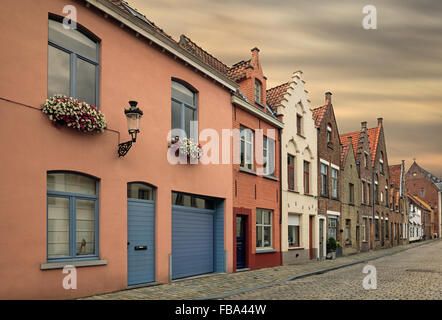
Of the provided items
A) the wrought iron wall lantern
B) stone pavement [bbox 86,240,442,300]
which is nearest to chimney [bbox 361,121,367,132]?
stone pavement [bbox 86,240,442,300]

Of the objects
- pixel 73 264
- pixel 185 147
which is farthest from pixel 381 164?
pixel 73 264

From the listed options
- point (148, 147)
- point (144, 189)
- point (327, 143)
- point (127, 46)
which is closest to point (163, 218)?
point (144, 189)

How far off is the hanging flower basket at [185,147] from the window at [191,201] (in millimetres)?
1253

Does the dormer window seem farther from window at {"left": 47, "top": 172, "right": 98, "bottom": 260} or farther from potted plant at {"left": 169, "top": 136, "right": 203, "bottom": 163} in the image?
window at {"left": 47, "top": 172, "right": 98, "bottom": 260}

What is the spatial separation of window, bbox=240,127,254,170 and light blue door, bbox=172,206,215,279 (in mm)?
2833

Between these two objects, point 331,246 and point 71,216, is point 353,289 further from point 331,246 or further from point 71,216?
point 331,246

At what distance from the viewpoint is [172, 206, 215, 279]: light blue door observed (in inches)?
501

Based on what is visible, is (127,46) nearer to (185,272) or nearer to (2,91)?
(2,91)

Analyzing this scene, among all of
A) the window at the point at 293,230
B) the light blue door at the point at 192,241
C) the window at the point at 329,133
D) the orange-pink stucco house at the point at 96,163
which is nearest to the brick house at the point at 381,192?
the window at the point at 329,133

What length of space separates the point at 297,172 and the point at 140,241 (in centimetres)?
1166

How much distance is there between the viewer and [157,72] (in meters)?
12.1

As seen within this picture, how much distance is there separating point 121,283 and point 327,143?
1784 centimetres

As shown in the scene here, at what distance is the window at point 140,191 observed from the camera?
1111 cm

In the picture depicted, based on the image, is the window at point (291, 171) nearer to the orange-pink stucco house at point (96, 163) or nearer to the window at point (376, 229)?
the orange-pink stucco house at point (96, 163)
